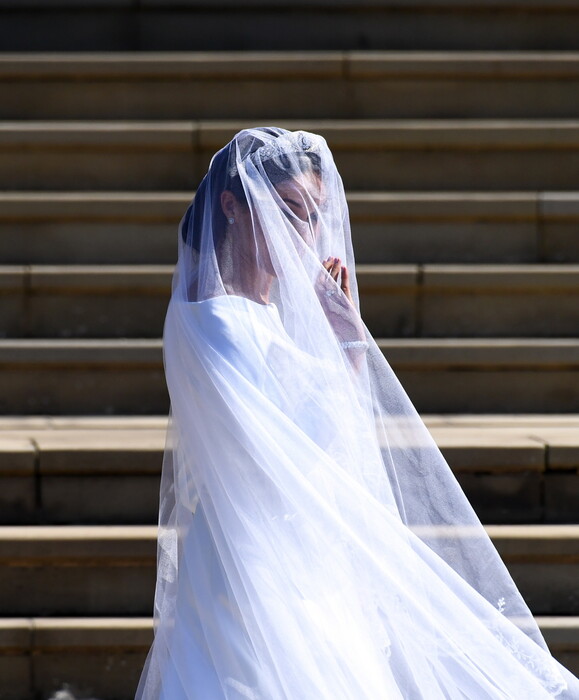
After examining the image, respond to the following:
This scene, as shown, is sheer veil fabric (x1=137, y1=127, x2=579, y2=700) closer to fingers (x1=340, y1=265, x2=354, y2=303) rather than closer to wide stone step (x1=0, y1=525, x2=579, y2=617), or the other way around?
fingers (x1=340, y1=265, x2=354, y2=303)

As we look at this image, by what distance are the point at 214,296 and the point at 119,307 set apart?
10.3 feet

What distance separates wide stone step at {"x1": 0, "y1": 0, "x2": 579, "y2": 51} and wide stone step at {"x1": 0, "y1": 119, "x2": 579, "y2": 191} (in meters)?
0.87

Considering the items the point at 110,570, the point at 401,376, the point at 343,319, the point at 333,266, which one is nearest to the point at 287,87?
the point at 401,376

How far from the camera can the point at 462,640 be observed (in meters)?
2.06

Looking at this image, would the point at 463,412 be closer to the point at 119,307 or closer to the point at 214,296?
the point at 119,307

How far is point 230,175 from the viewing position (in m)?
2.14

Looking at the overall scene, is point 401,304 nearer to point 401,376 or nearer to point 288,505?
point 401,376

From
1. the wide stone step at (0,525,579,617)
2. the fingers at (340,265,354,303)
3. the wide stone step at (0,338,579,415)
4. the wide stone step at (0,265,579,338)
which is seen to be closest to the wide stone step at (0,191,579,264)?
the wide stone step at (0,265,579,338)

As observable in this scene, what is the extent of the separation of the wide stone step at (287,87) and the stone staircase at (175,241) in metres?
0.01

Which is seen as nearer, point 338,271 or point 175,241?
point 338,271

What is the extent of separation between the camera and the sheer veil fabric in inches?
76.4

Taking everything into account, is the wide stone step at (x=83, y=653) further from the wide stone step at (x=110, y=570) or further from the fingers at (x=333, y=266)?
the fingers at (x=333, y=266)

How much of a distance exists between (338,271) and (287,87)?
3.86 meters

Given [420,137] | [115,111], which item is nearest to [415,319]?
[420,137]
